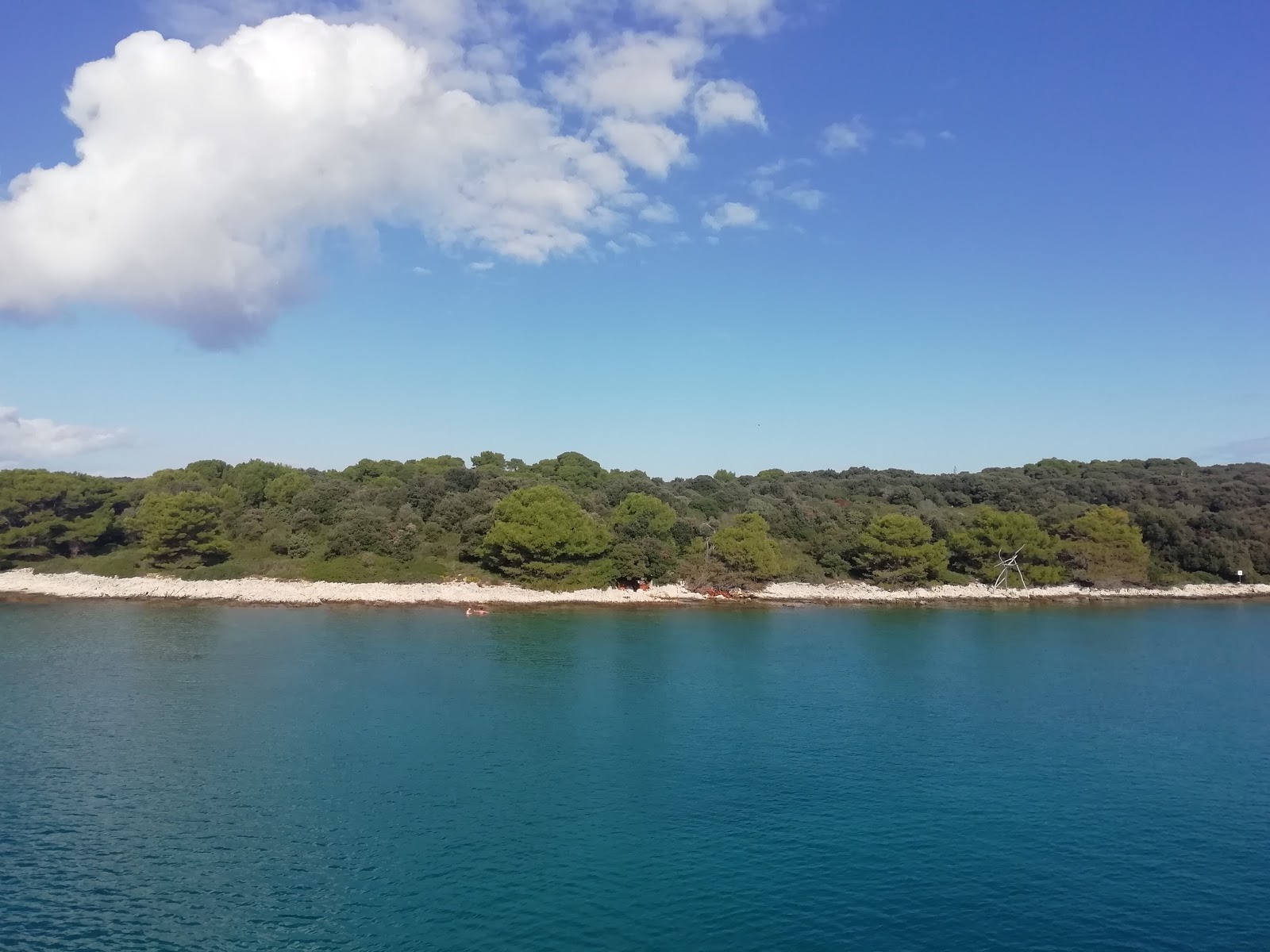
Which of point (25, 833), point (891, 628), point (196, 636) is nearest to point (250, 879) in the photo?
point (25, 833)

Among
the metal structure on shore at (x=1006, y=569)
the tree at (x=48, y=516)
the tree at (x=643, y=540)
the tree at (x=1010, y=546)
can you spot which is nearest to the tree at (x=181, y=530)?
the tree at (x=48, y=516)

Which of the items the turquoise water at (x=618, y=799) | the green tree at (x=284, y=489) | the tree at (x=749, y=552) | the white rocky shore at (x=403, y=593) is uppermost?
the green tree at (x=284, y=489)

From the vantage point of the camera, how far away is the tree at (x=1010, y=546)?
188ft

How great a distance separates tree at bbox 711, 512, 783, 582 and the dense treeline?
0.38ft

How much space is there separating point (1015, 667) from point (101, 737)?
110 ft

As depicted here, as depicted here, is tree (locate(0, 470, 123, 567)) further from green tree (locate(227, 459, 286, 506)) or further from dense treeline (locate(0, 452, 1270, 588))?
green tree (locate(227, 459, 286, 506))

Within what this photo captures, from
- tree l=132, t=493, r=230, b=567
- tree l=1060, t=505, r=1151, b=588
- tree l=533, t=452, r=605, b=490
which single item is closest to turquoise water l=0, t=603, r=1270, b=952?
tree l=132, t=493, r=230, b=567

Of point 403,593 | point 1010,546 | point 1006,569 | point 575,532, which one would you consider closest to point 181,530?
point 403,593

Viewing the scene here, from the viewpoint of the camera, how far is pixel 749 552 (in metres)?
52.2

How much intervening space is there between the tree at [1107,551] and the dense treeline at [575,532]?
12 cm

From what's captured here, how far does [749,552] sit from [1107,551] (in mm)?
26528

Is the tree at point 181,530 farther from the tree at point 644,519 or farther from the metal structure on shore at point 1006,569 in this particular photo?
the metal structure on shore at point 1006,569

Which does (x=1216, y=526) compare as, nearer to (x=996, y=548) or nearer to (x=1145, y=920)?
(x=996, y=548)

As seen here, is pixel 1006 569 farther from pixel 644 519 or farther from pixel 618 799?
pixel 618 799
